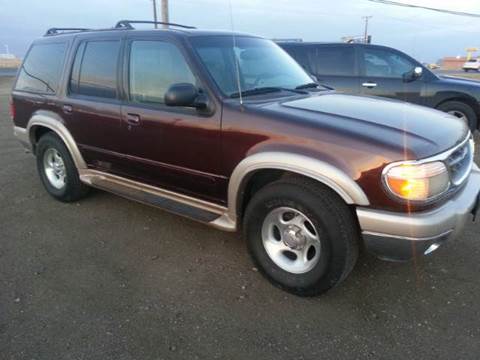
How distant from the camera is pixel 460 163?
2779 millimetres

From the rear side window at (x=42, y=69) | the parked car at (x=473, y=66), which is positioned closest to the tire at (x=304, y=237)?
the rear side window at (x=42, y=69)

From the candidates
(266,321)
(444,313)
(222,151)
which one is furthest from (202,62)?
(444,313)

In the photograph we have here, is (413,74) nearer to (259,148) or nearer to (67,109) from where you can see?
(259,148)

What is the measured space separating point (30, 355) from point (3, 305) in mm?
637

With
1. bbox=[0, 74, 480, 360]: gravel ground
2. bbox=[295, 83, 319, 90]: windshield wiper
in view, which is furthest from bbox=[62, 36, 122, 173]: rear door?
bbox=[295, 83, 319, 90]: windshield wiper

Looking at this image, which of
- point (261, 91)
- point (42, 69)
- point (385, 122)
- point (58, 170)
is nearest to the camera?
point (385, 122)

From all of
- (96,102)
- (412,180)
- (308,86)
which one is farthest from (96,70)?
(412,180)

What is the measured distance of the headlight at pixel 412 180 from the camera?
2.36 meters

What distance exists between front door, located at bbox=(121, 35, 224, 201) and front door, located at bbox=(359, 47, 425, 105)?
505 centimetres

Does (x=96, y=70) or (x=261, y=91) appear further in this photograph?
(x=96, y=70)

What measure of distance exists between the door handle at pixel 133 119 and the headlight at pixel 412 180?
2.13 metres

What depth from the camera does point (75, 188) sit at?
4523mm

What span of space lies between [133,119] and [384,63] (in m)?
5.65

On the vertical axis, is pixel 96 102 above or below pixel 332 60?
below
